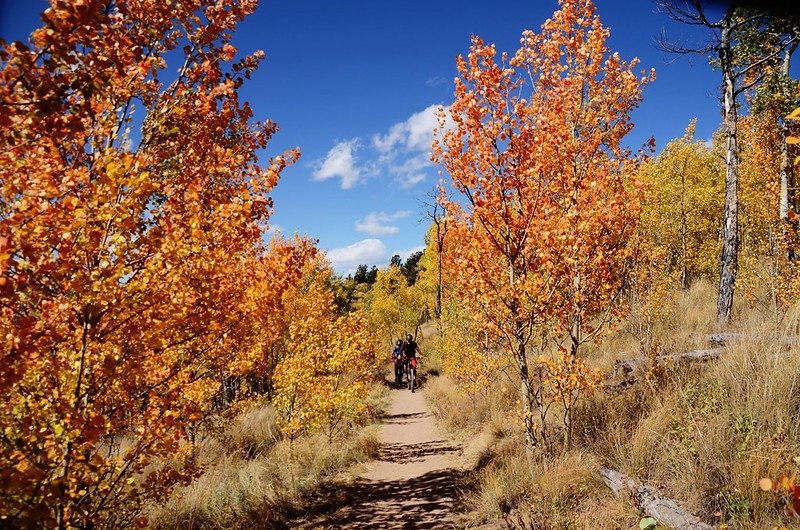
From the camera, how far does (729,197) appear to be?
36.4 feet

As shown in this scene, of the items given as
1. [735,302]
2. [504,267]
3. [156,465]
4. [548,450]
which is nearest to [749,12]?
[735,302]

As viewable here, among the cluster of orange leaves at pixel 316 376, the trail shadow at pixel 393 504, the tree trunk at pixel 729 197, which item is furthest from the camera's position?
the tree trunk at pixel 729 197

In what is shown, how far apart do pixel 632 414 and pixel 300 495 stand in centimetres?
577

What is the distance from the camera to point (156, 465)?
328 inches

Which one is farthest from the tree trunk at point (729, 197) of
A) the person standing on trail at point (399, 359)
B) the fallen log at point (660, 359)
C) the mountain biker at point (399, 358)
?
the mountain biker at point (399, 358)

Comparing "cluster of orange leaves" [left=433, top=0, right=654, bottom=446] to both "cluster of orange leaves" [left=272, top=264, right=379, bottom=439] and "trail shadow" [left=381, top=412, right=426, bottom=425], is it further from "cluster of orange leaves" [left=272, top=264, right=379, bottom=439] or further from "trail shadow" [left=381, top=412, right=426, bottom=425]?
"trail shadow" [left=381, top=412, right=426, bottom=425]

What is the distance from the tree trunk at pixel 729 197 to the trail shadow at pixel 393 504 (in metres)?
7.78

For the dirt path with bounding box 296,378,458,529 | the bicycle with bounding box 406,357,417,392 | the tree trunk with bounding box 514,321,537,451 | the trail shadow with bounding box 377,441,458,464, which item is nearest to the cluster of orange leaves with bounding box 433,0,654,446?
the tree trunk with bounding box 514,321,537,451

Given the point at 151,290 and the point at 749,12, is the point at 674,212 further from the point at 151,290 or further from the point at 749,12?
the point at 151,290

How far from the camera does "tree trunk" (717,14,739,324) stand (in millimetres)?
10883

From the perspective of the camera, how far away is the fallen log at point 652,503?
4328mm

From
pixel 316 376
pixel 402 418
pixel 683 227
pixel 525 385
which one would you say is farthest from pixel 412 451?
pixel 683 227

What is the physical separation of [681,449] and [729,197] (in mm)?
8571

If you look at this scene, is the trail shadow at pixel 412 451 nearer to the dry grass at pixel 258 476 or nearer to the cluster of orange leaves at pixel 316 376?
the dry grass at pixel 258 476
